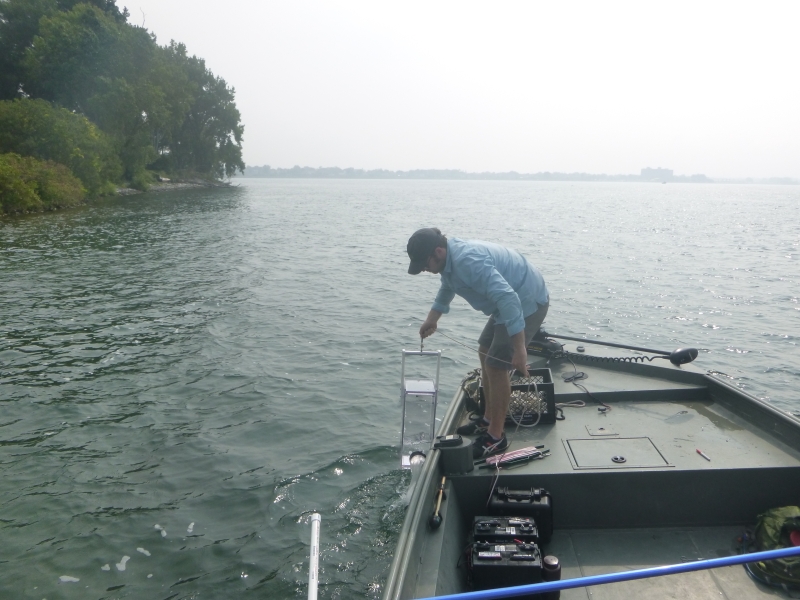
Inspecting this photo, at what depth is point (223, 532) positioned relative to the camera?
5.96m

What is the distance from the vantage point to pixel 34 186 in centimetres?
3381

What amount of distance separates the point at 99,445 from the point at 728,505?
6602 mm

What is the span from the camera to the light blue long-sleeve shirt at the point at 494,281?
460 cm

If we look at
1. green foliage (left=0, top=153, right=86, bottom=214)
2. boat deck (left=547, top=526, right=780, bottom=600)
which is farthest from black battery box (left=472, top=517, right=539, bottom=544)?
green foliage (left=0, top=153, right=86, bottom=214)

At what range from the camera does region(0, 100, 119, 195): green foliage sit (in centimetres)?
3972

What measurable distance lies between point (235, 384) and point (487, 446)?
577cm

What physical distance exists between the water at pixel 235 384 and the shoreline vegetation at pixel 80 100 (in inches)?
753

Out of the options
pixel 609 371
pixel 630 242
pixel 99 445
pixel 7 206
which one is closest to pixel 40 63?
pixel 7 206

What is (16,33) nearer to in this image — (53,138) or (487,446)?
(53,138)

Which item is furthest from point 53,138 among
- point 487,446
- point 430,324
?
point 487,446

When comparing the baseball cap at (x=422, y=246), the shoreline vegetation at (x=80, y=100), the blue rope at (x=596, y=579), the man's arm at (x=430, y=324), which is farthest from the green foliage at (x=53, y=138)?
the blue rope at (x=596, y=579)

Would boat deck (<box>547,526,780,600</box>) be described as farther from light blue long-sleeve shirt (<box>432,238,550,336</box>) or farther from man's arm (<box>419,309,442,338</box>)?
man's arm (<box>419,309,442,338</box>)

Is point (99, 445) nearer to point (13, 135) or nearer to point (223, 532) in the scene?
point (223, 532)

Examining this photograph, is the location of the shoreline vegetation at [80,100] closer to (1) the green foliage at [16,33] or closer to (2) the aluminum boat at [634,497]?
(1) the green foliage at [16,33]
